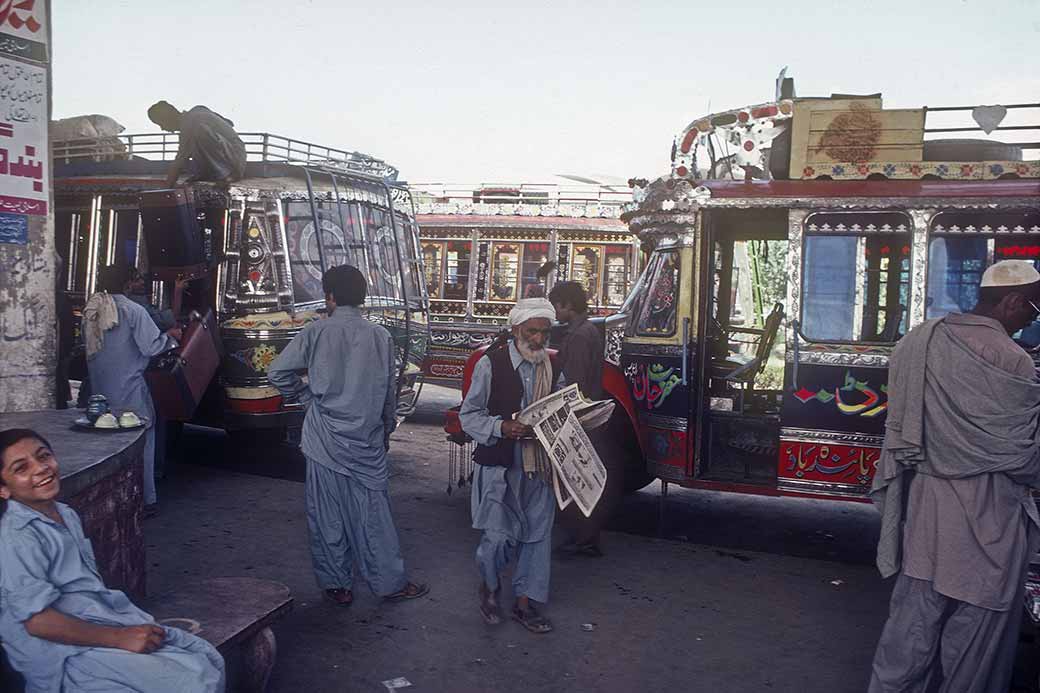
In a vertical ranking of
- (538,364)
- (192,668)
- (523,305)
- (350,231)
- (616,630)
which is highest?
(350,231)

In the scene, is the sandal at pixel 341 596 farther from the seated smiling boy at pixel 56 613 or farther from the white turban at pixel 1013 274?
the white turban at pixel 1013 274

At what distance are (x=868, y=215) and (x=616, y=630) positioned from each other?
3281mm

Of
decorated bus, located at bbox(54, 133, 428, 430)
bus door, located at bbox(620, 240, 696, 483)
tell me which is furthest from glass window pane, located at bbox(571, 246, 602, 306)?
bus door, located at bbox(620, 240, 696, 483)

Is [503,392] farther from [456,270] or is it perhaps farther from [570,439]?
[456,270]

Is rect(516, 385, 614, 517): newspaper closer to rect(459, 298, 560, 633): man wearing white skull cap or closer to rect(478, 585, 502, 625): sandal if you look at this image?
rect(459, 298, 560, 633): man wearing white skull cap

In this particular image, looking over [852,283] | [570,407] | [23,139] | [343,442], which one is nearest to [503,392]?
[570,407]

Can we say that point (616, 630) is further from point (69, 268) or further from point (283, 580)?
point (69, 268)

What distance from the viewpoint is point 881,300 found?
6.21 metres

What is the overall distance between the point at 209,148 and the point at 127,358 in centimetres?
244

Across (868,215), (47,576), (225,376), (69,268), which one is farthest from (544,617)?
(69,268)

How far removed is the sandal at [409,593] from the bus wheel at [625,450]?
1.97m

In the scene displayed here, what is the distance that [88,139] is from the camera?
35.9 ft

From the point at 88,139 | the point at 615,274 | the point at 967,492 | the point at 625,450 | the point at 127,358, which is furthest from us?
the point at 615,274

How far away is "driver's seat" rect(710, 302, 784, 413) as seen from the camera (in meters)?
7.66
